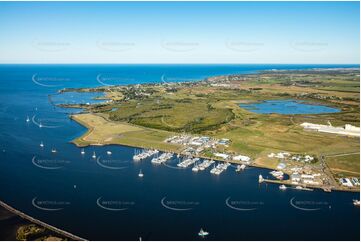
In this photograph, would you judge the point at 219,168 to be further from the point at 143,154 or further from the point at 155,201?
the point at 155,201

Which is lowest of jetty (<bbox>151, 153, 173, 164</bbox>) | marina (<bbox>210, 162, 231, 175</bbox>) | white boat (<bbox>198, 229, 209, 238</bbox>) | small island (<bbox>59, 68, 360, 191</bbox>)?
white boat (<bbox>198, 229, 209, 238</bbox>)

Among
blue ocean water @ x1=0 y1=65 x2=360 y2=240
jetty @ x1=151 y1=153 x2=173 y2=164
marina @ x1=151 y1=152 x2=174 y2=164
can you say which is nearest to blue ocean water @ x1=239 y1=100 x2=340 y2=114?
marina @ x1=151 y1=152 x2=174 y2=164

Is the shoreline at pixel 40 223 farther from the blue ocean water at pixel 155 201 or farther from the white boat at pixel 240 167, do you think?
the white boat at pixel 240 167

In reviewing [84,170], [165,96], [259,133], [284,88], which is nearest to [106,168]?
[84,170]

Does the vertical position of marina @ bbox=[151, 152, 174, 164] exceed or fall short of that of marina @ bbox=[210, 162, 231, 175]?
it exceeds it

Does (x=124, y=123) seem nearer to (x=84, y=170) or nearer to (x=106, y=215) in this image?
(x=84, y=170)

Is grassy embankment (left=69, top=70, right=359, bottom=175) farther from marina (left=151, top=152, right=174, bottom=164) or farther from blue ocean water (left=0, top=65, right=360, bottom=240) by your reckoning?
blue ocean water (left=0, top=65, right=360, bottom=240)

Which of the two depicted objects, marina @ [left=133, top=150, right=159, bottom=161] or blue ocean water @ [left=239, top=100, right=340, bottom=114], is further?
blue ocean water @ [left=239, top=100, right=340, bottom=114]
